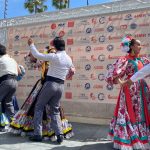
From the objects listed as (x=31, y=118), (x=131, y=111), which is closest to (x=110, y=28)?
(x=31, y=118)

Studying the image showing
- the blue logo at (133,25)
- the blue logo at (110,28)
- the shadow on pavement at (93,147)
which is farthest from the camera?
the blue logo at (110,28)

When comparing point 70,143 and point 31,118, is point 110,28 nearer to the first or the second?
point 31,118

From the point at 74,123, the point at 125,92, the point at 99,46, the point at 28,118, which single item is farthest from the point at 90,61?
the point at 125,92

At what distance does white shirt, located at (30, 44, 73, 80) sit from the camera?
549 cm

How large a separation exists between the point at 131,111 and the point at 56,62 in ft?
4.59

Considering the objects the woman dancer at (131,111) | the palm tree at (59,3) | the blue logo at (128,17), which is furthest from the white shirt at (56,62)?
the palm tree at (59,3)

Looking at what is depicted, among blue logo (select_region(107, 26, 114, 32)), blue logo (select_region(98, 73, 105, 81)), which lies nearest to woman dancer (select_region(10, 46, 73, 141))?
blue logo (select_region(98, 73, 105, 81))

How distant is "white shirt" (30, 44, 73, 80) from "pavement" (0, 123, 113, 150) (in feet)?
3.53

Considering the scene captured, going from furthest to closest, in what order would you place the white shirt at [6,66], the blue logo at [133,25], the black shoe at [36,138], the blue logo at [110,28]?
1. the blue logo at [110,28]
2. the blue logo at [133,25]
3. the white shirt at [6,66]
4. the black shoe at [36,138]

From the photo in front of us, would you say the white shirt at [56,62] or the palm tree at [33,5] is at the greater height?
the palm tree at [33,5]

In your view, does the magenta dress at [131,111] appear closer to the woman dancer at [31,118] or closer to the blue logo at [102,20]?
the woman dancer at [31,118]

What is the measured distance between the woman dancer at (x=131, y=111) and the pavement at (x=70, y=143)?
1.30 ft

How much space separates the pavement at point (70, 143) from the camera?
5.37 m

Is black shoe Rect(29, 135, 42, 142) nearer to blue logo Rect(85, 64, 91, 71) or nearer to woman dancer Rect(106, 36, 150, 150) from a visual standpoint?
woman dancer Rect(106, 36, 150, 150)
